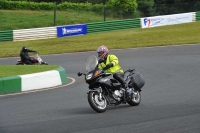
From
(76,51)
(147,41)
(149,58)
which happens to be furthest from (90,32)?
(149,58)

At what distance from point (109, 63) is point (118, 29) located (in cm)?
2944

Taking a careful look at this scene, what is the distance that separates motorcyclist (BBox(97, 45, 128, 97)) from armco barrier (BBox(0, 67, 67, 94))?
13.2 feet

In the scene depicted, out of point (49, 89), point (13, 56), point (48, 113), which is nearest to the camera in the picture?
point (48, 113)

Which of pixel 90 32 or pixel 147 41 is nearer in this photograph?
pixel 147 41

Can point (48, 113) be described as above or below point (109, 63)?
below

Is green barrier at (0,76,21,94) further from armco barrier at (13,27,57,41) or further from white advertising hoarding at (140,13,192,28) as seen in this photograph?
white advertising hoarding at (140,13,192,28)

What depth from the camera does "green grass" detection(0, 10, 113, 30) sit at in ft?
141

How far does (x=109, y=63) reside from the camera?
11.0 m

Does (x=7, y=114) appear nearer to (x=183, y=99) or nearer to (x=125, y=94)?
(x=125, y=94)

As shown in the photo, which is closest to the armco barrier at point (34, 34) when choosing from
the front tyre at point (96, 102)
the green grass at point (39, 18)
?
the green grass at point (39, 18)

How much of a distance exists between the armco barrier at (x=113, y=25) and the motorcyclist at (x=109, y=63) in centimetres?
2771

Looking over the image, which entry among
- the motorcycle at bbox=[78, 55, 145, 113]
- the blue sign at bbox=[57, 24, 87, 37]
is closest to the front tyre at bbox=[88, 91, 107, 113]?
the motorcycle at bbox=[78, 55, 145, 113]

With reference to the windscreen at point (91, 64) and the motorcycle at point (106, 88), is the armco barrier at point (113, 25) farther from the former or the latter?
the windscreen at point (91, 64)

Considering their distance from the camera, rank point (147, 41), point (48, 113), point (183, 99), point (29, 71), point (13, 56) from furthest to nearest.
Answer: point (147, 41), point (13, 56), point (29, 71), point (183, 99), point (48, 113)
